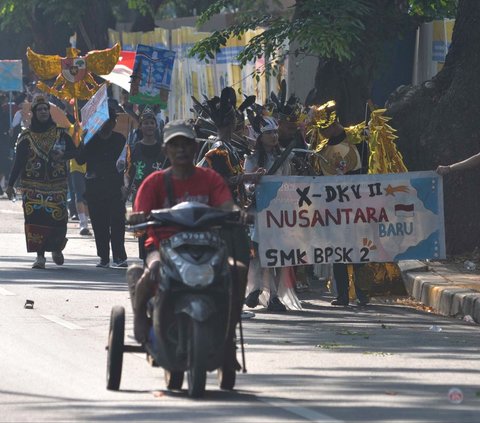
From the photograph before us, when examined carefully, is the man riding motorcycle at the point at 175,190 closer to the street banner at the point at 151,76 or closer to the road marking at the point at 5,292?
the road marking at the point at 5,292

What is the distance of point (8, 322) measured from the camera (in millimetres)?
13836

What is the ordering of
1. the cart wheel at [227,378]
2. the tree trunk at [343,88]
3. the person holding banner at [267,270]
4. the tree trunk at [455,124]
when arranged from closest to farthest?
1. the cart wheel at [227,378]
2. the person holding banner at [267,270]
3. the tree trunk at [455,124]
4. the tree trunk at [343,88]

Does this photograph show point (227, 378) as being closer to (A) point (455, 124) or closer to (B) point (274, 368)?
(B) point (274, 368)

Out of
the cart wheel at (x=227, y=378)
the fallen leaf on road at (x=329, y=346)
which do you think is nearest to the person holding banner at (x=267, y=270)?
the fallen leaf on road at (x=329, y=346)

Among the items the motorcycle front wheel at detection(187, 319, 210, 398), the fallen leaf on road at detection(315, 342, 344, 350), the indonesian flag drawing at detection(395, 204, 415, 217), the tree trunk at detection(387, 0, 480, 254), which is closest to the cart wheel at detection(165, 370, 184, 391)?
the motorcycle front wheel at detection(187, 319, 210, 398)

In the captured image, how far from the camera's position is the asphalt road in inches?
357

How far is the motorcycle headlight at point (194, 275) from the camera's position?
9.27 m

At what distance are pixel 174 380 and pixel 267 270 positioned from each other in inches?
213

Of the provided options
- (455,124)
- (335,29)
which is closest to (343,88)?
(335,29)

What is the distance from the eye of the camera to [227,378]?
32.0 ft

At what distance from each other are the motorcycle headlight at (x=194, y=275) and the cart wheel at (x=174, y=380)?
73cm

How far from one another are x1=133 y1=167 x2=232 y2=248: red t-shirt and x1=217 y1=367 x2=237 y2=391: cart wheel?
883 mm

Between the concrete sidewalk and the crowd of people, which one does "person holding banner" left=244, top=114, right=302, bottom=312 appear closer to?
the crowd of people

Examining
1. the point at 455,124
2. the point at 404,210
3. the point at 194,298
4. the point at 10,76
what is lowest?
the point at 194,298
